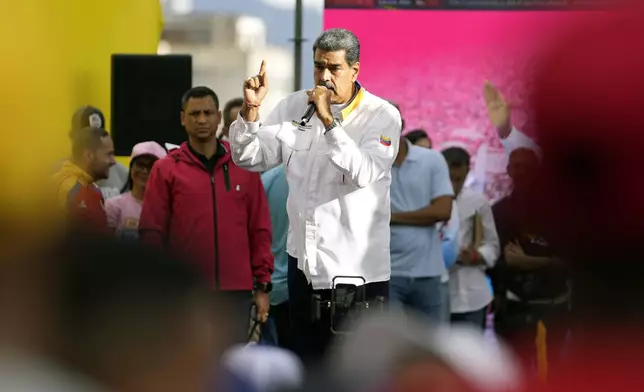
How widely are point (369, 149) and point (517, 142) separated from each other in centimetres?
298

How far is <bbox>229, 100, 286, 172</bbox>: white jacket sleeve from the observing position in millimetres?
4180

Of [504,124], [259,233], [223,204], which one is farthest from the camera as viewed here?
[259,233]

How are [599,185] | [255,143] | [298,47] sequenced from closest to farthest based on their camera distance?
[599,185] → [255,143] → [298,47]

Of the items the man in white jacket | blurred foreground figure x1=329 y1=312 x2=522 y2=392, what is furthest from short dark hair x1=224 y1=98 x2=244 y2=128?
blurred foreground figure x1=329 y1=312 x2=522 y2=392

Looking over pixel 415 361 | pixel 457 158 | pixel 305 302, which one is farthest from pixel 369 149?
pixel 457 158

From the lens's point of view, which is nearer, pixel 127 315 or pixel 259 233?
pixel 127 315

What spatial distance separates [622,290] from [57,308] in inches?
21.0

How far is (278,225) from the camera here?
20.2 ft

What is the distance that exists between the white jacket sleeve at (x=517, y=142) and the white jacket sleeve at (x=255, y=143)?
117 inches

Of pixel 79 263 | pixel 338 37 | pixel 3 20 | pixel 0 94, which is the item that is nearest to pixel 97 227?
pixel 79 263

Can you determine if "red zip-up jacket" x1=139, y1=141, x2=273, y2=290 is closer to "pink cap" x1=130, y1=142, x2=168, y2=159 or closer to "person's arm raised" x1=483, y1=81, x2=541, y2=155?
"pink cap" x1=130, y1=142, x2=168, y2=159

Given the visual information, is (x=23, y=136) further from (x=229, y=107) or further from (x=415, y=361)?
(x=229, y=107)

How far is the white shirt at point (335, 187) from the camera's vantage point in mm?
4043

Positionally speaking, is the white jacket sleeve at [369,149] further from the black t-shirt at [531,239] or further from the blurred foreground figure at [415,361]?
the blurred foreground figure at [415,361]
